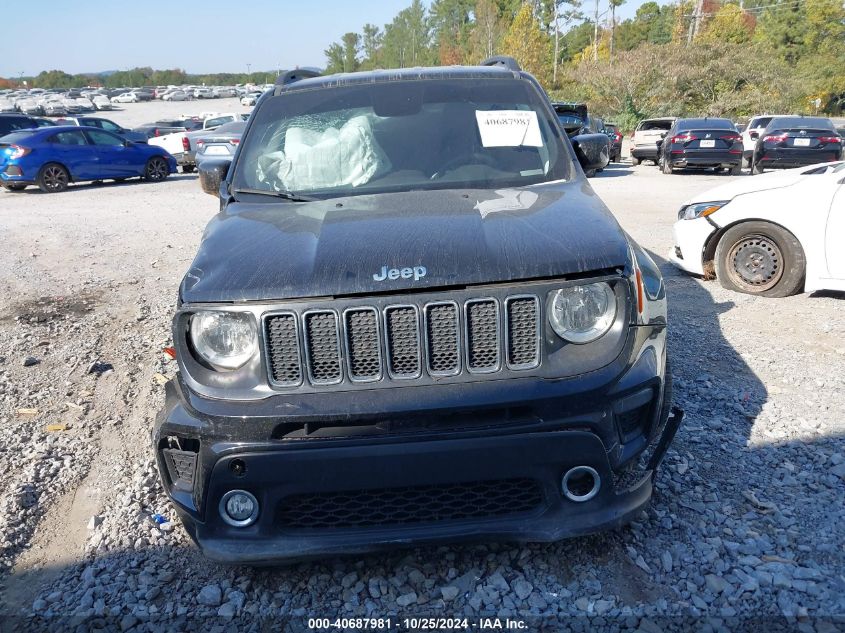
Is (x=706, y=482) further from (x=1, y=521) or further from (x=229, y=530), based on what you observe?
(x=1, y=521)

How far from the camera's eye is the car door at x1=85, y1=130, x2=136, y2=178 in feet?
60.0

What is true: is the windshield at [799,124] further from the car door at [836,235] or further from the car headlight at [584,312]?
the car headlight at [584,312]

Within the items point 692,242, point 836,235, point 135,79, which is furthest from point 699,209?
point 135,79

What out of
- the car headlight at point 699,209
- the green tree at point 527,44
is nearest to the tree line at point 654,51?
the green tree at point 527,44

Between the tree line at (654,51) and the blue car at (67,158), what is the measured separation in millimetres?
28680

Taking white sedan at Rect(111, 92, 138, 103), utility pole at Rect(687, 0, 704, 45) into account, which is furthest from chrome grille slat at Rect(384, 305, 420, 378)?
white sedan at Rect(111, 92, 138, 103)

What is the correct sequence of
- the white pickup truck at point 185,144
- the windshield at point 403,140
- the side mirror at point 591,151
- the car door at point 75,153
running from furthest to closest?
1. the white pickup truck at point 185,144
2. the car door at point 75,153
3. the side mirror at point 591,151
4. the windshield at point 403,140

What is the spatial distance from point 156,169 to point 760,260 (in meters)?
17.6

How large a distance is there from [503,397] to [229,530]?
1.09 metres

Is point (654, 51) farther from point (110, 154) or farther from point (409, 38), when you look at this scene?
point (409, 38)

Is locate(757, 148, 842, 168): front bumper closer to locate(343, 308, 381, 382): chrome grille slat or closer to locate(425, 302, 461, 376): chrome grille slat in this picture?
locate(425, 302, 461, 376): chrome grille slat

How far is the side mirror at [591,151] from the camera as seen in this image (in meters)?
4.05

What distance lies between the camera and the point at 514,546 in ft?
9.66

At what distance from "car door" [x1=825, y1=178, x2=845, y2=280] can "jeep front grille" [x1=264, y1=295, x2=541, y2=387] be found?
4.50 meters
